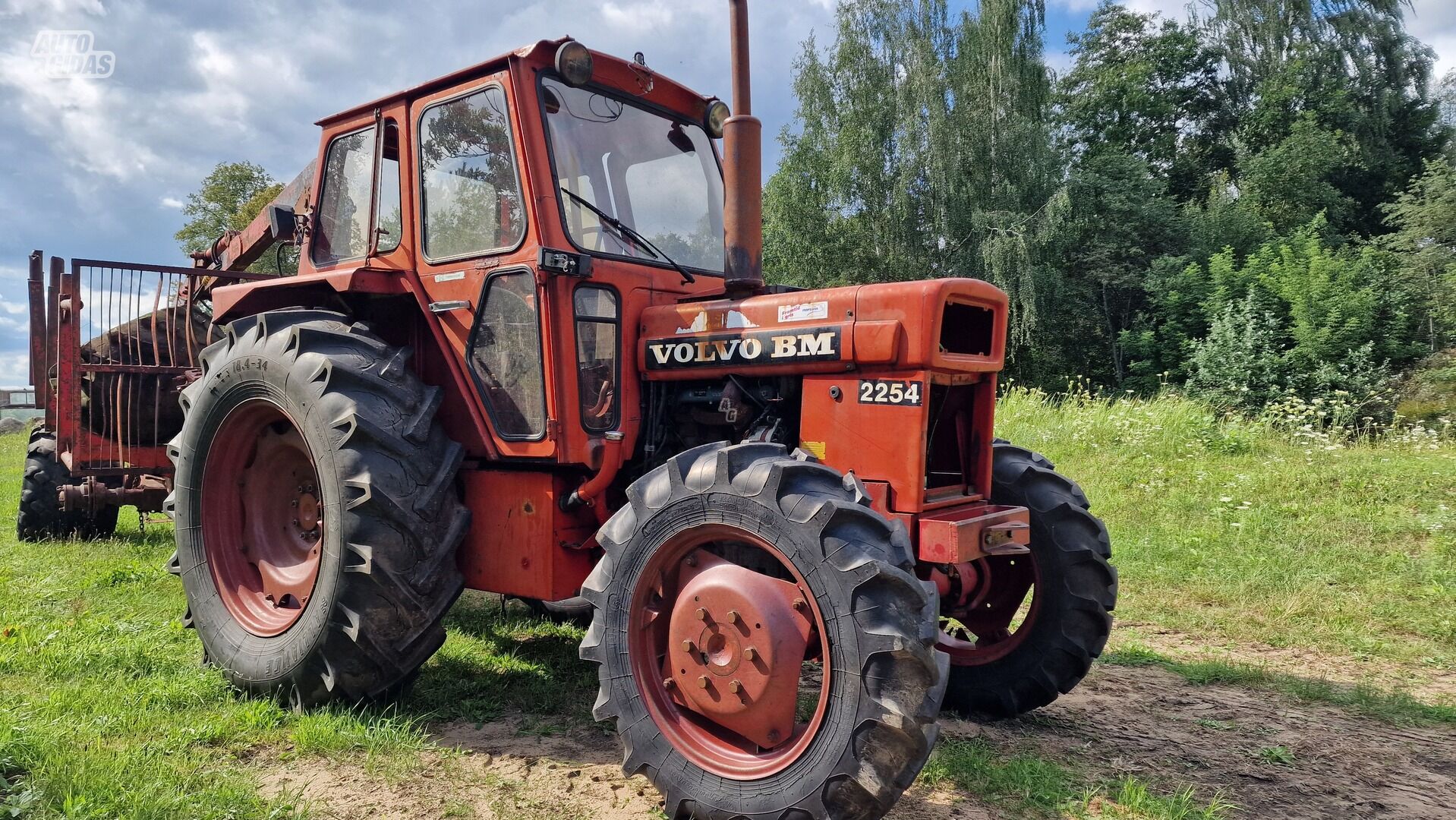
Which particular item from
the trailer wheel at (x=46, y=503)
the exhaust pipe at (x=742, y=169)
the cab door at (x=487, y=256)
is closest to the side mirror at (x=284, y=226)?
the cab door at (x=487, y=256)

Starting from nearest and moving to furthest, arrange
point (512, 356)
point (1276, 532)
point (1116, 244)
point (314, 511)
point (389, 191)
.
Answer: point (512, 356) → point (314, 511) → point (389, 191) → point (1276, 532) → point (1116, 244)

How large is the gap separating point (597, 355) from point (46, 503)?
645 cm

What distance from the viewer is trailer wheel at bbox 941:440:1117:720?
390 cm

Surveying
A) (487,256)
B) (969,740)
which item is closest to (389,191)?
(487,256)

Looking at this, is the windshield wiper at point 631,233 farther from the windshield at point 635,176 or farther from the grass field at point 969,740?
the grass field at point 969,740

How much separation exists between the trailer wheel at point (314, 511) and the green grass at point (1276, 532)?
4.59m

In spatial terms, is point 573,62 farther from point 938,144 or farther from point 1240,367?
point 938,144

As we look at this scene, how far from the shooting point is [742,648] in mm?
2930

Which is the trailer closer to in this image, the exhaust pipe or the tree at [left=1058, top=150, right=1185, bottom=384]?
the exhaust pipe

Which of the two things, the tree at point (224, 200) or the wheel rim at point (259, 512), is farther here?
the tree at point (224, 200)

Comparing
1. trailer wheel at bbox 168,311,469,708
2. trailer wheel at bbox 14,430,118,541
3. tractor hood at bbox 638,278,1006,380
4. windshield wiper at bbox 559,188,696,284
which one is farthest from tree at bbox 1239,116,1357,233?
trailer wheel at bbox 14,430,118,541

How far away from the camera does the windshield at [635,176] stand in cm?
392

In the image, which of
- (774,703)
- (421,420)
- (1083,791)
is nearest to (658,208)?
(421,420)

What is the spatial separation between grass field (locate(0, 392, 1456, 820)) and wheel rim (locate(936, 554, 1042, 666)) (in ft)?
1.61
